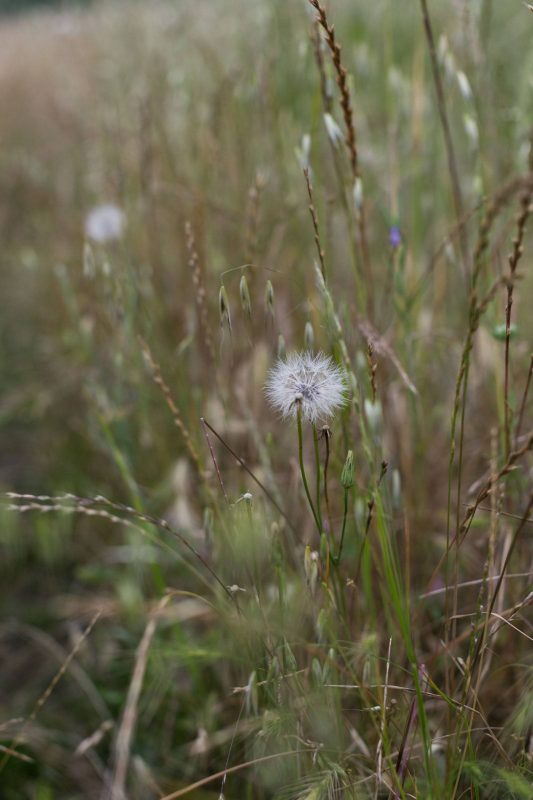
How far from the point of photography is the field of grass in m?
0.85

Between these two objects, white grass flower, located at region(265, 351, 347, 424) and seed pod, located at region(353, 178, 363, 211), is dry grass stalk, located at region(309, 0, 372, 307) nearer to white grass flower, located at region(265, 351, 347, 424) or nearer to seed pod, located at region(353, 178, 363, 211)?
seed pod, located at region(353, 178, 363, 211)

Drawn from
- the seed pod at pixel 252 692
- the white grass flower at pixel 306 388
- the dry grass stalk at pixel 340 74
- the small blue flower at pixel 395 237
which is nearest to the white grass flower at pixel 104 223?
the small blue flower at pixel 395 237

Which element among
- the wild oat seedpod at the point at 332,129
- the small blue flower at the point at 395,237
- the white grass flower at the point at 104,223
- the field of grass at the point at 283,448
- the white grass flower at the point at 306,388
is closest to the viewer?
the white grass flower at the point at 306,388

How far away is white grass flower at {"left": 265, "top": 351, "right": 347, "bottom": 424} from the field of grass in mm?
23

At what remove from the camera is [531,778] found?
810 millimetres

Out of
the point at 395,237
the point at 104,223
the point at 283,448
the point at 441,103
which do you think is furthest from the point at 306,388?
the point at 104,223

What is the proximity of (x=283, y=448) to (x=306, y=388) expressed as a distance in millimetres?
934

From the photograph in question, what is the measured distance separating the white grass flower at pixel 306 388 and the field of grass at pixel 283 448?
0.02 metres

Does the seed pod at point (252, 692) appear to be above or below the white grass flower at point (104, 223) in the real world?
below

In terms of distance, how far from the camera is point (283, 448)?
1691 mm

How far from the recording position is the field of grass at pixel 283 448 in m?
0.85

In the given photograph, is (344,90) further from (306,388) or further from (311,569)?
(311,569)

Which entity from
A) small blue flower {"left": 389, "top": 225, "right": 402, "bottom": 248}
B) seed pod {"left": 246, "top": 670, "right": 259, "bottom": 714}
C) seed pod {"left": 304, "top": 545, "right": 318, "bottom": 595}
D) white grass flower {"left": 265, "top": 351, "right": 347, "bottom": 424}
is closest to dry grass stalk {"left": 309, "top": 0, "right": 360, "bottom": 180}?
small blue flower {"left": 389, "top": 225, "right": 402, "bottom": 248}

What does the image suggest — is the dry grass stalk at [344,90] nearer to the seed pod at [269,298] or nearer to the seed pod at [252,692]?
the seed pod at [269,298]
